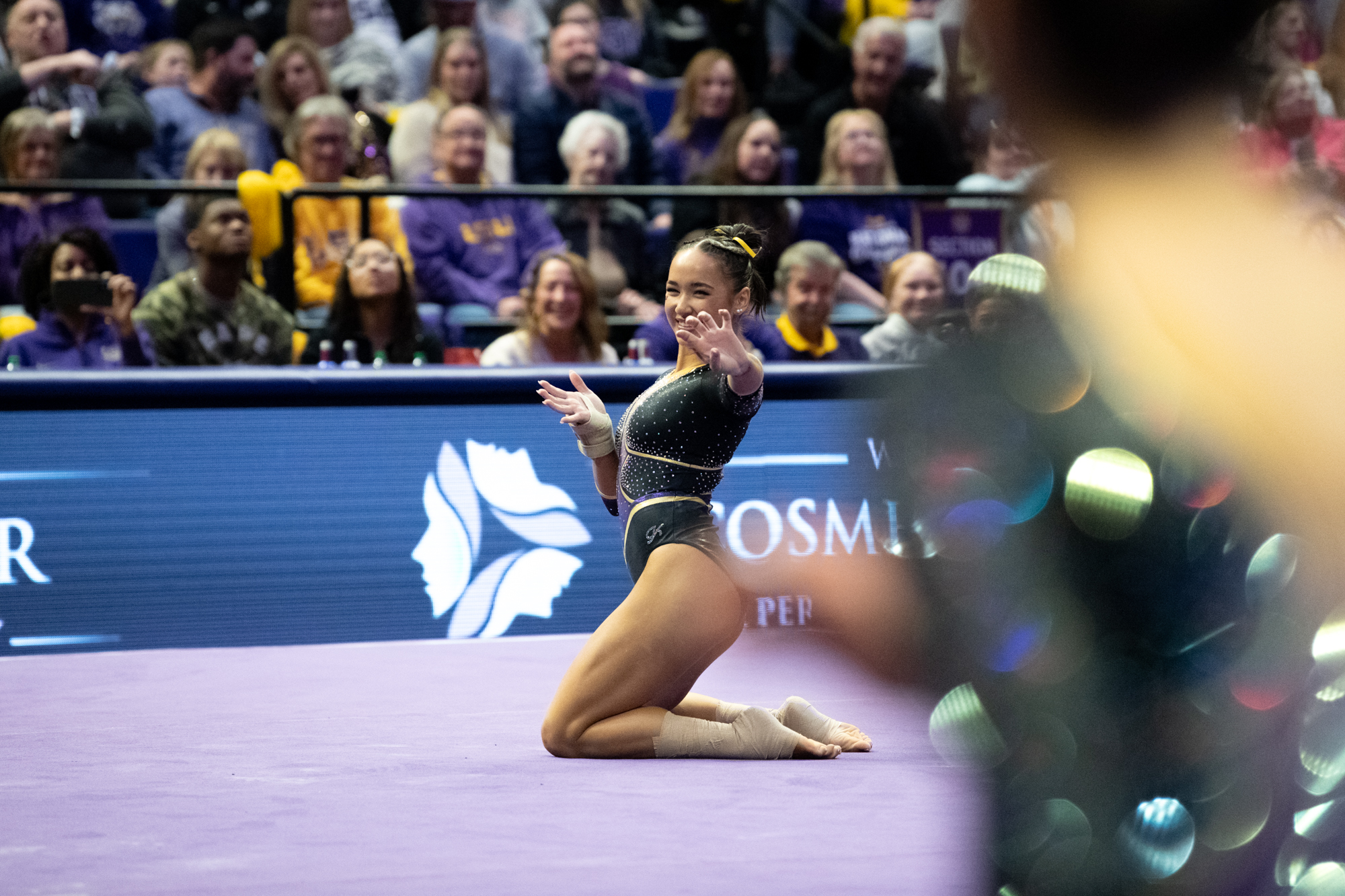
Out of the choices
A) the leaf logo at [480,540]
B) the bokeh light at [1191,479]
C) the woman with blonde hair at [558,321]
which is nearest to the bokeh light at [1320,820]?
the bokeh light at [1191,479]

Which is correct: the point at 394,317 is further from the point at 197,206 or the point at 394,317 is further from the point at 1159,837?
the point at 1159,837

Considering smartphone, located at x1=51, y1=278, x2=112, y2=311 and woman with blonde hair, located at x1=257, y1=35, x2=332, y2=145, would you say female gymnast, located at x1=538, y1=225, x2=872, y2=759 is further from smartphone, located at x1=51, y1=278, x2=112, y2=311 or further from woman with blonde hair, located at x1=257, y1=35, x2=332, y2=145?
woman with blonde hair, located at x1=257, y1=35, x2=332, y2=145

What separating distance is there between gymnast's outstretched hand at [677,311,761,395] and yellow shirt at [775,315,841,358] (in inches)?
140

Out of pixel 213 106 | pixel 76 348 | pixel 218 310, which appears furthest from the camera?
pixel 213 106

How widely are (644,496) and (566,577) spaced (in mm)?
2123

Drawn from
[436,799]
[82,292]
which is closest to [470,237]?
[82,292]

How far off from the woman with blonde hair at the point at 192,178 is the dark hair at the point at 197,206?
15mm

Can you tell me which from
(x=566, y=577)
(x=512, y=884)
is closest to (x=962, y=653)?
(x=512, y=884)

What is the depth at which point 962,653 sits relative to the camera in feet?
3.01

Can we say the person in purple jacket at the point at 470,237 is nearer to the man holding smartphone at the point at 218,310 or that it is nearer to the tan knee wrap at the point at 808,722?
the man holding smartphone at the point at 218,310

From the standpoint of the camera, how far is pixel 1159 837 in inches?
42.4

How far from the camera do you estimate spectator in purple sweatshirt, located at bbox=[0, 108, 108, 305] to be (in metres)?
6.69

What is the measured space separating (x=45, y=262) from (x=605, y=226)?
2.75 metres

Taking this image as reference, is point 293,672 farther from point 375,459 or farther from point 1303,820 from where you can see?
point 1303,820
